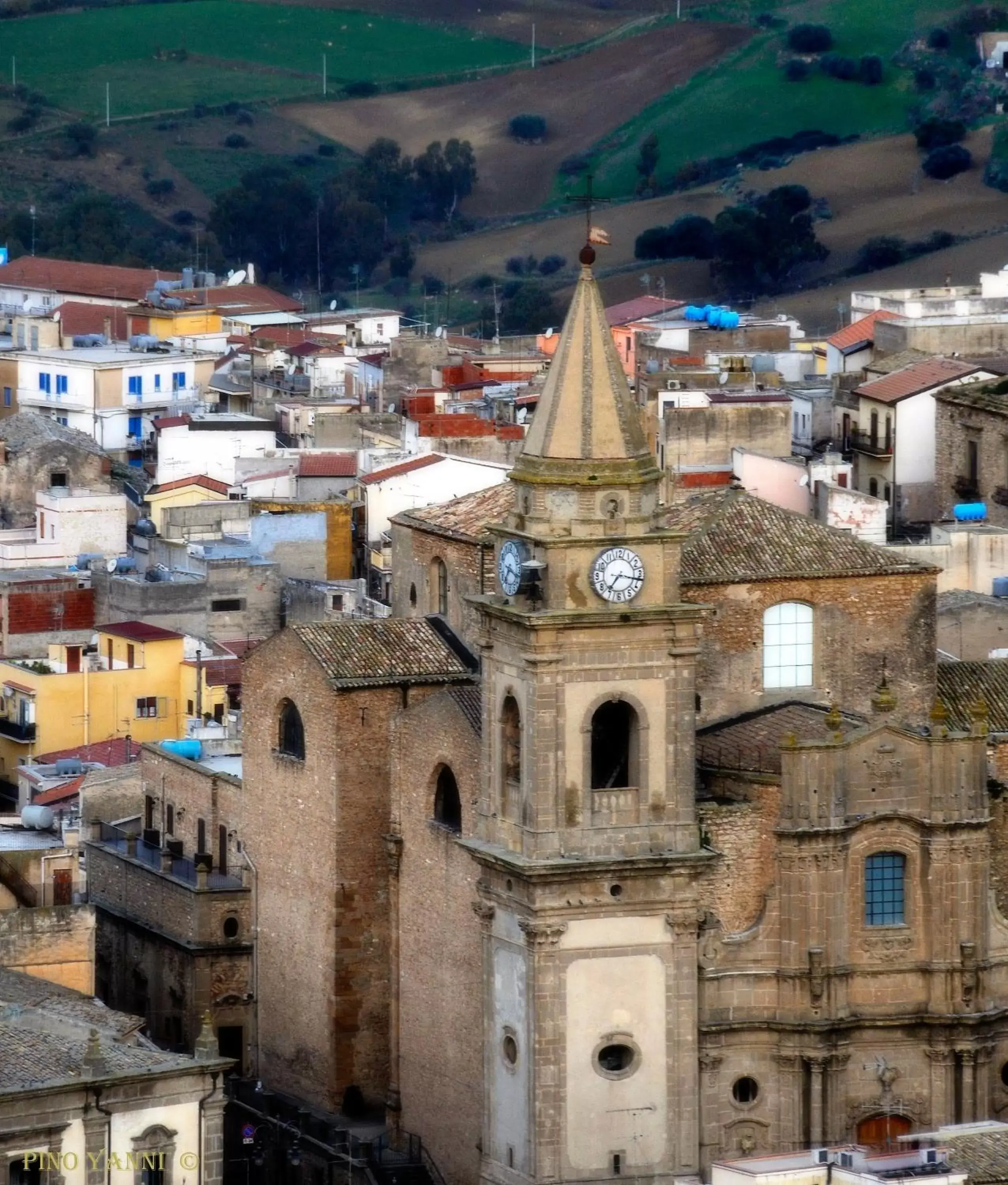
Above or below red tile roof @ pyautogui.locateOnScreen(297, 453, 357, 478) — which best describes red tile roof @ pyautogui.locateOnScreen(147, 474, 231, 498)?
below

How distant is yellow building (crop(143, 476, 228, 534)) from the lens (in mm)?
121625

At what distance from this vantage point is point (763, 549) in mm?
81312

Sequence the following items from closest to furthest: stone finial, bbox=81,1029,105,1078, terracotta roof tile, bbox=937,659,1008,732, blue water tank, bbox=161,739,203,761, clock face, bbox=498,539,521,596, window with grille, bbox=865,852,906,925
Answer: stone finial, bbox=81,1029,105,1078 < clock face, bbox=498,539,521,596 < window with grille, bbox=865,852,906,925 < terracotta roof tile, bbox=937,659,1008,732 < blue water tank, bbox=161,739,203,761

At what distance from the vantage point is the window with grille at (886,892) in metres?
78.4

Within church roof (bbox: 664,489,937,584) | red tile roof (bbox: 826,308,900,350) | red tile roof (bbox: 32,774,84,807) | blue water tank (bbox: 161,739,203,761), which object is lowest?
red tile roof (bbox: 32,774,84,807)

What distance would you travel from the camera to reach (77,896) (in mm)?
90500

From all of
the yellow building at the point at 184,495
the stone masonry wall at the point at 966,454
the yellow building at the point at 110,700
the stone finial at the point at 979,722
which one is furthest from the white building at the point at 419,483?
the stone finial at the point at 979,722

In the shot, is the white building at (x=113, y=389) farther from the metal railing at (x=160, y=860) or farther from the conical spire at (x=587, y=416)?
the conical spire at (x=587, y=416)

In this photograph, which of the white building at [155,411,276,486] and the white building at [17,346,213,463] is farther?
the white building at [17,346,213,463]

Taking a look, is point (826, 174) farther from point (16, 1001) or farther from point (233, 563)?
point (16, 1001)

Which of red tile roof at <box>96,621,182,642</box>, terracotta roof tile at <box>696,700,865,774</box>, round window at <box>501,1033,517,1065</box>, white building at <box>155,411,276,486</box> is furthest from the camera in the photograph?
white building at <box>155,411,276,486</box>

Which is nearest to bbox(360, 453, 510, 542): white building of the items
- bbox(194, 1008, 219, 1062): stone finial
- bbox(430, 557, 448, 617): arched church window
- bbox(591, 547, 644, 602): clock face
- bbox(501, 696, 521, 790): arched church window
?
bbox(430, 557, 448, 617): arched church window

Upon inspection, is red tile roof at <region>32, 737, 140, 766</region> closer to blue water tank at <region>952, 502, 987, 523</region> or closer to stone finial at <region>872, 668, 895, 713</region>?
blue water tank at <region>952, 502, 987, 523</region>

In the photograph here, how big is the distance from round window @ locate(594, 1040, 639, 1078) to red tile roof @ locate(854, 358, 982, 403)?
43.8 meters
